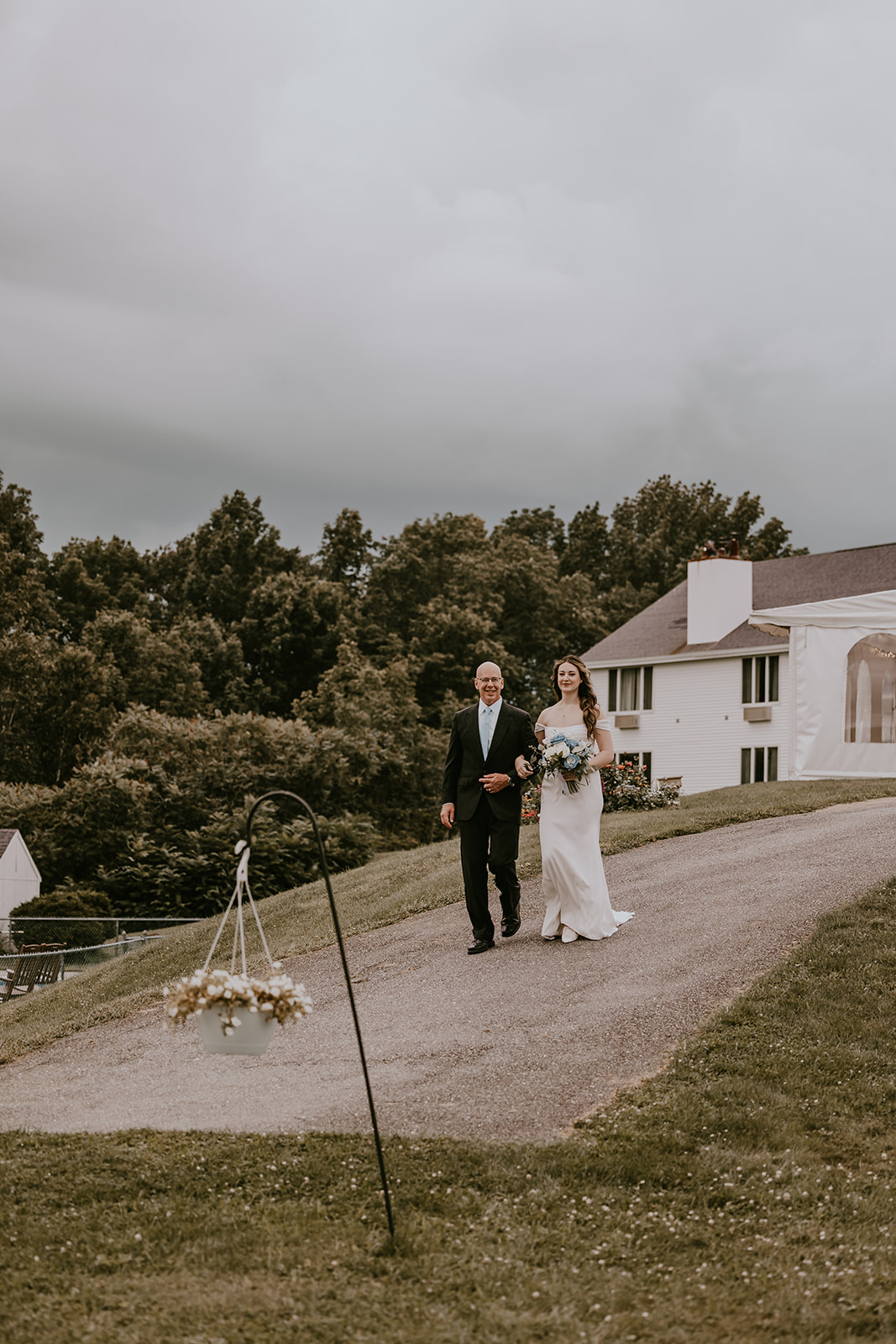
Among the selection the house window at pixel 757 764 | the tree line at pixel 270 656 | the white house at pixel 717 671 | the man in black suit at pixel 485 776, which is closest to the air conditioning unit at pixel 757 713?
the white house at pixel 717 671

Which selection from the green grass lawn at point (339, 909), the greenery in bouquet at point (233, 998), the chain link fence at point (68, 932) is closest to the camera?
the greenery in bouquet at point (233, 998)

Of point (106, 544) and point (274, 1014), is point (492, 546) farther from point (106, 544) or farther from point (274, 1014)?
point (274, 1014)

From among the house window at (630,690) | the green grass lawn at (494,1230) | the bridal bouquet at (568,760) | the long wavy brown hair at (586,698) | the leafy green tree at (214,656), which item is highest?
the leafy green tree at (214,656)

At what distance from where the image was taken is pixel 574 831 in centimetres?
974

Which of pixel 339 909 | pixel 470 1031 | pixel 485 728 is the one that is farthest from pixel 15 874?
pixel 470 1031

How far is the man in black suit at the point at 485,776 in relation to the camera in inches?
375

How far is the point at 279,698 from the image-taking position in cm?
5041

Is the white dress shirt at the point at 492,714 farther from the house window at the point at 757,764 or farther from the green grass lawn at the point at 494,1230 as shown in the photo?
the house window at the point at 757,764

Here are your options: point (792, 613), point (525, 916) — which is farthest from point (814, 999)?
point (792, 613)

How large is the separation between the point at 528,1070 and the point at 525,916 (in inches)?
173

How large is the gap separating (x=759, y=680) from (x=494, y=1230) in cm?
3075

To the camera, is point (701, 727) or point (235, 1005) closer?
point (235, 1005)

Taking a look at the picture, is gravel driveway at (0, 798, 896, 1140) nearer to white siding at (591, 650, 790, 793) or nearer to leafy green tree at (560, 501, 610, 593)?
white siding at (591, 650, 790, 793)

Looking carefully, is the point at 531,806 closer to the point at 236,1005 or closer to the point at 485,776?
the point at 485,776
